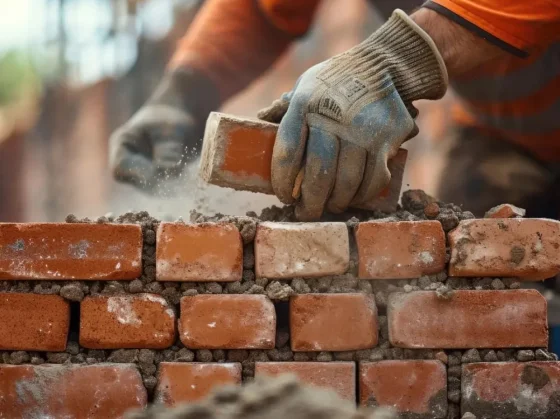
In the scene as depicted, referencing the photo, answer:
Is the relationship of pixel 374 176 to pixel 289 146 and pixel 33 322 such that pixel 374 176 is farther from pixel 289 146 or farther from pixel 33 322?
pixel 33 322

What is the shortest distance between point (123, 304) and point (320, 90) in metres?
0.62

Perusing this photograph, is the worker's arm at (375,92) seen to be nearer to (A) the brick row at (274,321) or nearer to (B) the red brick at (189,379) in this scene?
(A) the brick row at (274,321)

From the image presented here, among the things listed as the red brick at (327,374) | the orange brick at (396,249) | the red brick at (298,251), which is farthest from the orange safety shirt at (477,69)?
the red brick at (327,374)

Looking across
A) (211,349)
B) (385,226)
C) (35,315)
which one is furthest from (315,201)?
(35,315)

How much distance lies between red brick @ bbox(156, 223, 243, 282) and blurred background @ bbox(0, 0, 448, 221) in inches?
41.1

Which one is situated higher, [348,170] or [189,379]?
[348,170]

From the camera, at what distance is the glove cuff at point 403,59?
1.86m

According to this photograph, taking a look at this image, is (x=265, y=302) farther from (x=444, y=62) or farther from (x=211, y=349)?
(x=444, y=62)

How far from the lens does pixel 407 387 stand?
5.57 feet

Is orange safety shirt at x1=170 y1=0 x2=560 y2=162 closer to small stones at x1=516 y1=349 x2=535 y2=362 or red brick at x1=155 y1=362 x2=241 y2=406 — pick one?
small stones at x1=516 y1=349 x2=535 y2=362

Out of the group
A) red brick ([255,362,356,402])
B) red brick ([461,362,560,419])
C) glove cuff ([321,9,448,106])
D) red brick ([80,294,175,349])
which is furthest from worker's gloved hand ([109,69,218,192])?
red brick ([461,362,560,419])

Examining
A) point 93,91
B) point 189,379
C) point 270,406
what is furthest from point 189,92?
point 270,406

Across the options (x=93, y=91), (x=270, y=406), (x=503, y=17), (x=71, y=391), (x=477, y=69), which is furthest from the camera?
(x=93, y=91)

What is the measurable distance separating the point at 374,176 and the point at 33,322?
793mm
